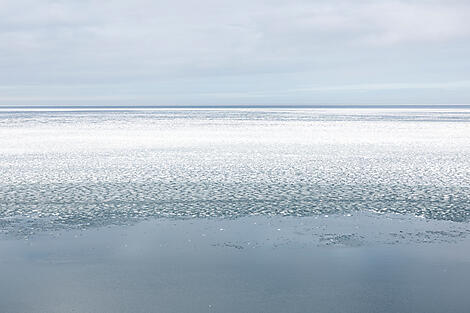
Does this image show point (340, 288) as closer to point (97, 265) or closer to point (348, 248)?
point (348, 248)

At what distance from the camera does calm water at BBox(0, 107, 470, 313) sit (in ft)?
23.7

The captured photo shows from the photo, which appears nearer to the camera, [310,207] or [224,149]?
[310,207]

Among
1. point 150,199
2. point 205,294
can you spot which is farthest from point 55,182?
point 205,294

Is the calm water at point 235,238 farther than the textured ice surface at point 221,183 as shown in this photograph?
No

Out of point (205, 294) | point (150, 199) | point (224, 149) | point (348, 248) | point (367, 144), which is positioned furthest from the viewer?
point (367, 144)

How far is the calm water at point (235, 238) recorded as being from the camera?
723 cm

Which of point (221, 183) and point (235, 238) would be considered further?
point (221, 183)

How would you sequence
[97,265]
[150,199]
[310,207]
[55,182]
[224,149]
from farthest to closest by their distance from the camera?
[224,149] → [55,182] → [150,199] → [310,207] → [97,265]

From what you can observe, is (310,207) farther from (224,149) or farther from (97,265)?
(224,149)

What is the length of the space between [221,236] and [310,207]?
3250mm

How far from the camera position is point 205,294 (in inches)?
287

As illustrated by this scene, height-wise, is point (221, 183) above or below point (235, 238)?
above

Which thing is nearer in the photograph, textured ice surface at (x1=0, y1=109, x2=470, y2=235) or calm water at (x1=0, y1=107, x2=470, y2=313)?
calm water at (x1=0, y1=107, x2=470, y2=313)

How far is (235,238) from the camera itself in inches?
393
